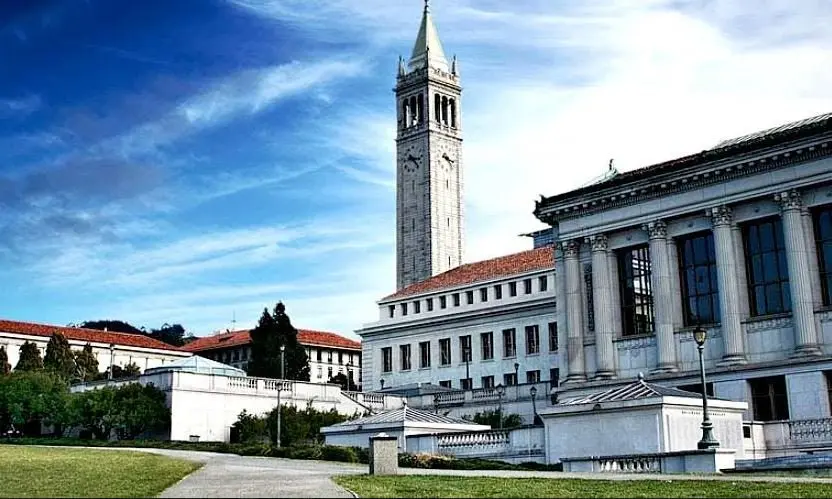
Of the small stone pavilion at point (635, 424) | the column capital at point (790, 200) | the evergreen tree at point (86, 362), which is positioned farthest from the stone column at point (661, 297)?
the evergreen tree at point (86, 362)

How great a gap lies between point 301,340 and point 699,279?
9099 centimetres

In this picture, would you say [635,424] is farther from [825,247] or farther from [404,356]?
[404,356]

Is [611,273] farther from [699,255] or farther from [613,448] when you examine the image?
[613,448]

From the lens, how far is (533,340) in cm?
8881

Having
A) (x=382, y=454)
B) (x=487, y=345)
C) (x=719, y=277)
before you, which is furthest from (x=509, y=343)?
(x=382, y=454)

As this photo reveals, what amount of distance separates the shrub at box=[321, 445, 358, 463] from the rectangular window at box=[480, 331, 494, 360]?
50665 millimetres

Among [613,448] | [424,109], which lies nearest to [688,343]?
[613,448]

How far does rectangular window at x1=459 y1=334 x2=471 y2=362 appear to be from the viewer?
3708 inches

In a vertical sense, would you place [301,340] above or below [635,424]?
above

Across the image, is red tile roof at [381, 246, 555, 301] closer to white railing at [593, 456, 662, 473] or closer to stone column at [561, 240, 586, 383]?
stone column at [561, 240, 586, 383]

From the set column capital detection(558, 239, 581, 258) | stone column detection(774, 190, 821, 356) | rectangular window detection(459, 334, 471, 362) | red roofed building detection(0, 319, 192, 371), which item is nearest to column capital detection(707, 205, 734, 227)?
stone column detection(774, 190, 821, 356)

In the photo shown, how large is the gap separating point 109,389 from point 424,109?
87.2 m

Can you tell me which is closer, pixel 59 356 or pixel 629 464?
pixel 629 464

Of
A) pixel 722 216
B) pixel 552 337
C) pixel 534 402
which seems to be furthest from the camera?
pixel 552 337
